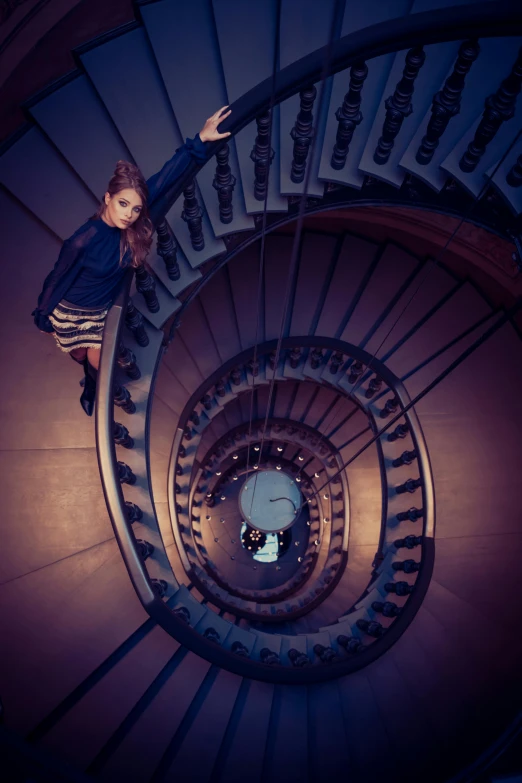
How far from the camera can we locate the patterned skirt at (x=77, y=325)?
3006 mm

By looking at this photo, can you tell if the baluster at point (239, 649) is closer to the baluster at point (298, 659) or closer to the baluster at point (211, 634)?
the baluster at point (211, 634)

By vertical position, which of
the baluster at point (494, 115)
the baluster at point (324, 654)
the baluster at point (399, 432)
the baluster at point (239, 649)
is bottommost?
the baluster at point (239, 649)

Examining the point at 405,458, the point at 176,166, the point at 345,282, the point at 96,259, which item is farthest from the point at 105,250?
the point at 405,458

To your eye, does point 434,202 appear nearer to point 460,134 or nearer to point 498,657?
point 460,134

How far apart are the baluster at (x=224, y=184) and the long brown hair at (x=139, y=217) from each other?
2.77 feet

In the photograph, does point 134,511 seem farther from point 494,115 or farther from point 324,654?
point 494,115

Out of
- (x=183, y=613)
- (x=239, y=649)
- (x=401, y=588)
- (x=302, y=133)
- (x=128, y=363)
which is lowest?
(x=239, y=649)

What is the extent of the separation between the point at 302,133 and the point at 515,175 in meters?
1.70

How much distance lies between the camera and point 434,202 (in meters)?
4.47

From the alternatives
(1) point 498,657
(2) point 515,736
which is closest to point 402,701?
(1) point 498,657

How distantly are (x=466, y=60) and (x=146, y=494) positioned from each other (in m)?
3.88

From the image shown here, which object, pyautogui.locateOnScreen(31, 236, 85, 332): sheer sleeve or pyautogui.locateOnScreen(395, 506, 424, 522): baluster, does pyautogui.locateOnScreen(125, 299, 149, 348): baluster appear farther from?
pyautogui.locateOnScreen(395, 506, 424, 522): baluster

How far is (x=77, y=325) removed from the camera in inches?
123

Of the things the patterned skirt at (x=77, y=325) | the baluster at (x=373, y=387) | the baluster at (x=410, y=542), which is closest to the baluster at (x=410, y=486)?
the baluster at (x=410, y=542)
